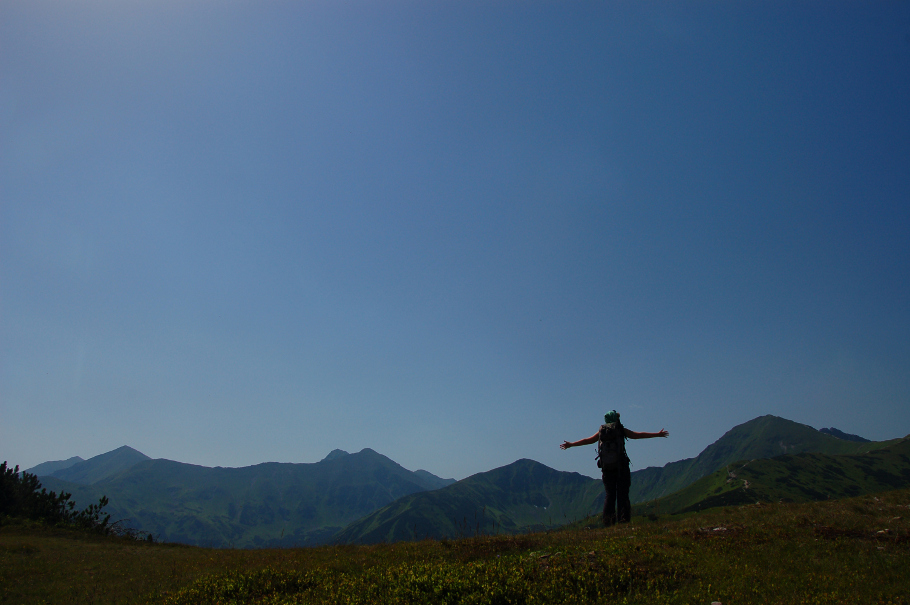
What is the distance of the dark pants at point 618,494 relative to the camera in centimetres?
1598

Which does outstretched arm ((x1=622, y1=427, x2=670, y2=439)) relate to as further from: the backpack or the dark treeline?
the dark treeline

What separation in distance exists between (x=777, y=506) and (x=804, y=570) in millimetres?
8257

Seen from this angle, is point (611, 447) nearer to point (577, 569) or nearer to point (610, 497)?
point (610, 497)

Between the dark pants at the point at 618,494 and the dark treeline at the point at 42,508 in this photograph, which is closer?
the dark pants at the point at 618,494

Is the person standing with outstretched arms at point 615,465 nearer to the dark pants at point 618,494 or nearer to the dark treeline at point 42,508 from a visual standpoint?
the dark pants at point 618,494

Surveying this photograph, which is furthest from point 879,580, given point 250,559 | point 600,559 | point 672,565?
point 250,559

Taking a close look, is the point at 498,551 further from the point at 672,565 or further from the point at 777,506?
the point at 777,506

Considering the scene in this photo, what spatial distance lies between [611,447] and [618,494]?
163cm

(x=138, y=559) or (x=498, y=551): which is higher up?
(x=498, y=551)

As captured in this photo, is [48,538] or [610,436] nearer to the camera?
[610,436]

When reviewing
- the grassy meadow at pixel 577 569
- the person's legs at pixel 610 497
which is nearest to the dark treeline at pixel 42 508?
the grassy meadow at pixel 577 569

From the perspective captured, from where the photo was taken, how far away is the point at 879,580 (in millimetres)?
7758

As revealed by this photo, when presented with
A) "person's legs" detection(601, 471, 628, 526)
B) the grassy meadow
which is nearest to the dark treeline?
the grassy meadow

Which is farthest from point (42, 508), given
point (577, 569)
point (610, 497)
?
point (577, 569)
